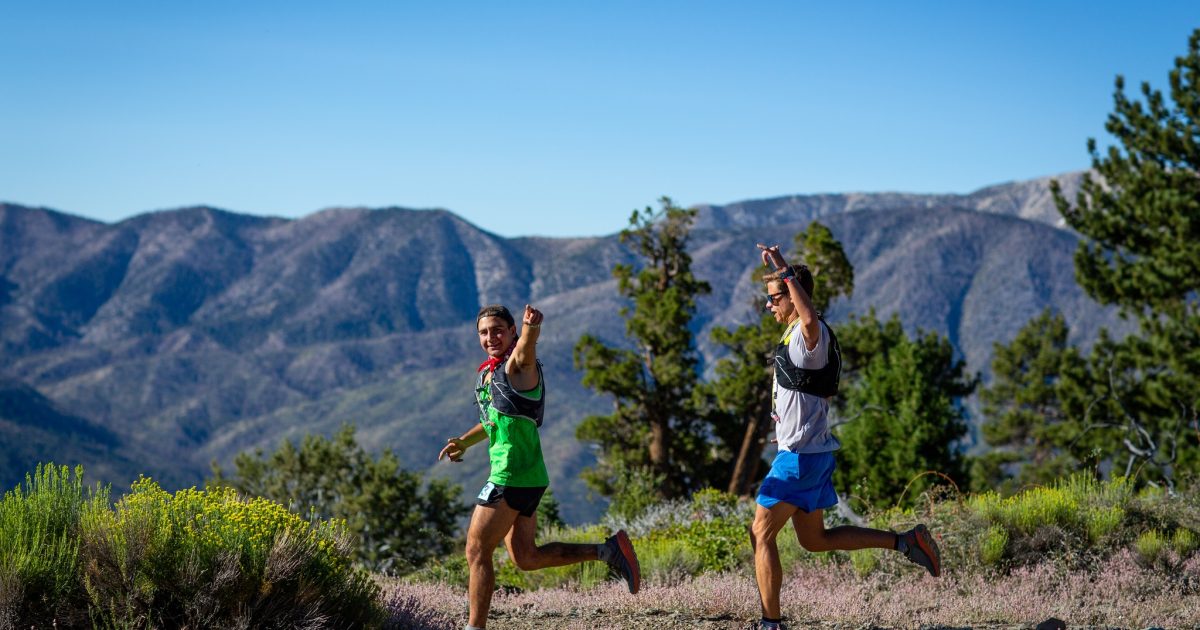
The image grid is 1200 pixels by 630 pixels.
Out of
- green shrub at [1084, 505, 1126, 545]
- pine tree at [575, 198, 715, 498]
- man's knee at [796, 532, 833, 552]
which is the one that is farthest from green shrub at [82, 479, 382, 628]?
pine tree at [575, 198, 715, 498]

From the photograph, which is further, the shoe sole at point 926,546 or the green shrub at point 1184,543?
the green shrub at point 1184,543

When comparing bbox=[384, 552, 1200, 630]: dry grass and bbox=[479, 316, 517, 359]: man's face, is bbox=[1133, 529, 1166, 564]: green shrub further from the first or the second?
bbox=[479, 316, 517, 359]: man's face

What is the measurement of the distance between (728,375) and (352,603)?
75.8ft

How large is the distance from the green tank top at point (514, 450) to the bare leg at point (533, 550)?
32 centimetres

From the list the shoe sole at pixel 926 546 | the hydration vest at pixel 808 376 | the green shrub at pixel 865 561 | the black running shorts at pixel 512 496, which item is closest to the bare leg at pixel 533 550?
the black running shorts at pixel 512 496

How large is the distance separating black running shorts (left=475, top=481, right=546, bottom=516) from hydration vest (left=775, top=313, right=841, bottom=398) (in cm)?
141

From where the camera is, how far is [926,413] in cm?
3023

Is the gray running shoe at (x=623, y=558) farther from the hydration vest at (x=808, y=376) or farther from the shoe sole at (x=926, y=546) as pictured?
the shoe sole at (x=926, y=546)

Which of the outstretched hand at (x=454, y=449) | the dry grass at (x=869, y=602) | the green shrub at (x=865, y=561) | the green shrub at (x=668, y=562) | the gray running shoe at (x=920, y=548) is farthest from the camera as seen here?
the green shrub at (x=668, y=562)

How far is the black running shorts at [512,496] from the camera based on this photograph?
5.56 meters

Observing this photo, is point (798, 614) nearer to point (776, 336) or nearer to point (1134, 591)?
point (1134, 591)

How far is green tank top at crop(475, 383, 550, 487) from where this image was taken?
557cm

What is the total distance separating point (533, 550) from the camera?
5945 millimetres

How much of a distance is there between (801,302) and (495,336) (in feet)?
5.24
